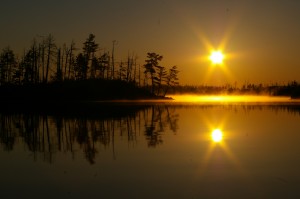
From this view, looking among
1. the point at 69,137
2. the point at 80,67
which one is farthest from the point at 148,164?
the point at 80,67

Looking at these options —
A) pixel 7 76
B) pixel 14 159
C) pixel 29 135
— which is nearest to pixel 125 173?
pixel 14 159

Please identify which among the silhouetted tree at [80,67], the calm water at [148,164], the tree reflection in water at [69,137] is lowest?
the calm water at [148,164]

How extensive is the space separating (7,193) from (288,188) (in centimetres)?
922

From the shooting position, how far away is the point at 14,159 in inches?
741

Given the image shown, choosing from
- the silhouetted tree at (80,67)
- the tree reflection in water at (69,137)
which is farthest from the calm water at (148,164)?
the silhouetted tree at (80,67)

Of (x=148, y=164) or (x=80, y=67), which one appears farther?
(x=80, y=67)

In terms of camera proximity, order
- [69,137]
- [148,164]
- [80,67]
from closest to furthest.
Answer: [148,164] → [69,137] → [80,67]

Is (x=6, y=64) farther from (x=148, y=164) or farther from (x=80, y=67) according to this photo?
(x=148, y=164)

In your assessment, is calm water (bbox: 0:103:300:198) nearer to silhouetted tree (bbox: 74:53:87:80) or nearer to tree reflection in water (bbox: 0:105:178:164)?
tree reflection in water (bbox: 0:105:178:164)

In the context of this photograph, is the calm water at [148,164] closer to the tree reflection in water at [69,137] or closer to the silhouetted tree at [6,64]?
the tree reflection in water at [69,137]

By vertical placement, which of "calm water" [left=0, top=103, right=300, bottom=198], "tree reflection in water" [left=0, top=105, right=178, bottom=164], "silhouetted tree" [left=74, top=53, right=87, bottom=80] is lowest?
"calm water" [left=0, top=103, right=300, bottom=198]

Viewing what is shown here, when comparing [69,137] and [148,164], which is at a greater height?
[69,137]

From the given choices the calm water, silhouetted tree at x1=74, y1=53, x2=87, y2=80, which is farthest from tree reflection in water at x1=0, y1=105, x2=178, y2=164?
silhouetted tree at x1=74, y1=53, x2=87, y2=80

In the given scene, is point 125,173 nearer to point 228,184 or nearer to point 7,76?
point 228,184
